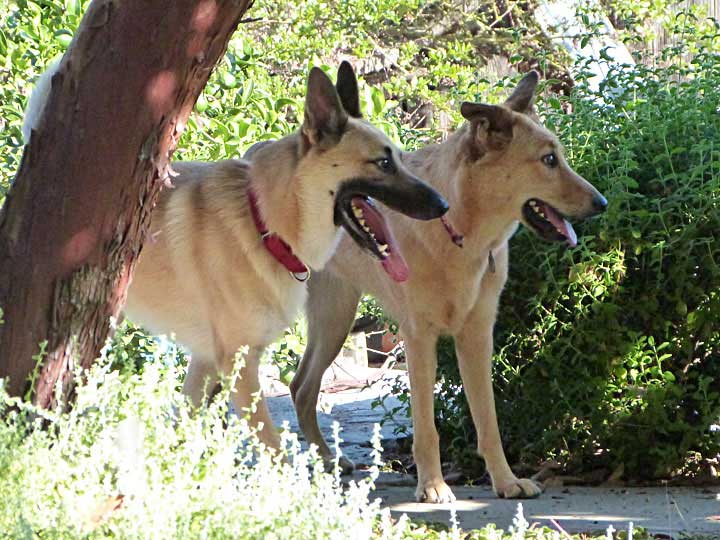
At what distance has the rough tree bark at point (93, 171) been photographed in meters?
3.36

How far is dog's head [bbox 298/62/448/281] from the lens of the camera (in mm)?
4547

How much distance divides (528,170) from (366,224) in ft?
2.71

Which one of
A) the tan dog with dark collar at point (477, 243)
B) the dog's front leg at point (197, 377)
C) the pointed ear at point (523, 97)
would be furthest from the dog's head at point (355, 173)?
the dog's front leg at point (197, 377)

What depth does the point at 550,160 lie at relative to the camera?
500 centimetres

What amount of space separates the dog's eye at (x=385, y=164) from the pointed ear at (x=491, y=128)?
0.53 m

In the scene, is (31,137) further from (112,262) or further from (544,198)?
(544,198)

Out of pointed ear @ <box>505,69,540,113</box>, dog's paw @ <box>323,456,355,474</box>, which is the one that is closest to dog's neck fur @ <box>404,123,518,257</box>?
pointed ear @ <box>505,69,540,113</box>

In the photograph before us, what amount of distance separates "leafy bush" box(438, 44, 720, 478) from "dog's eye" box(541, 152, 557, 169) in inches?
15.3

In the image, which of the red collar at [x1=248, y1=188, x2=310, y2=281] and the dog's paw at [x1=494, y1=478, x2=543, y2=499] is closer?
the red collar at [x1=248, y1=188, x2=310, y2=281]

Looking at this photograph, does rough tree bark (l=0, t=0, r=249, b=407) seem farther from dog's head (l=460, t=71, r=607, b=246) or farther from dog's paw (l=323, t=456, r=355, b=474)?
dog's paw (l=323, t=456, r=355, b=474)

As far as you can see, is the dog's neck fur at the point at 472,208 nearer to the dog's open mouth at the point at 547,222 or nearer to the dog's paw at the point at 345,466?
the dog's open mouth at the point at 547,222

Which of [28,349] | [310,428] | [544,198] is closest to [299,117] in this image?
[310,428]

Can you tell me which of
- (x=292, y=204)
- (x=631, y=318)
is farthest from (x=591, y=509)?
(x=292, y=204)

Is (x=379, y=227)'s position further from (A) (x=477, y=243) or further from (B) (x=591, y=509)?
(B) (x=591, y=509)
